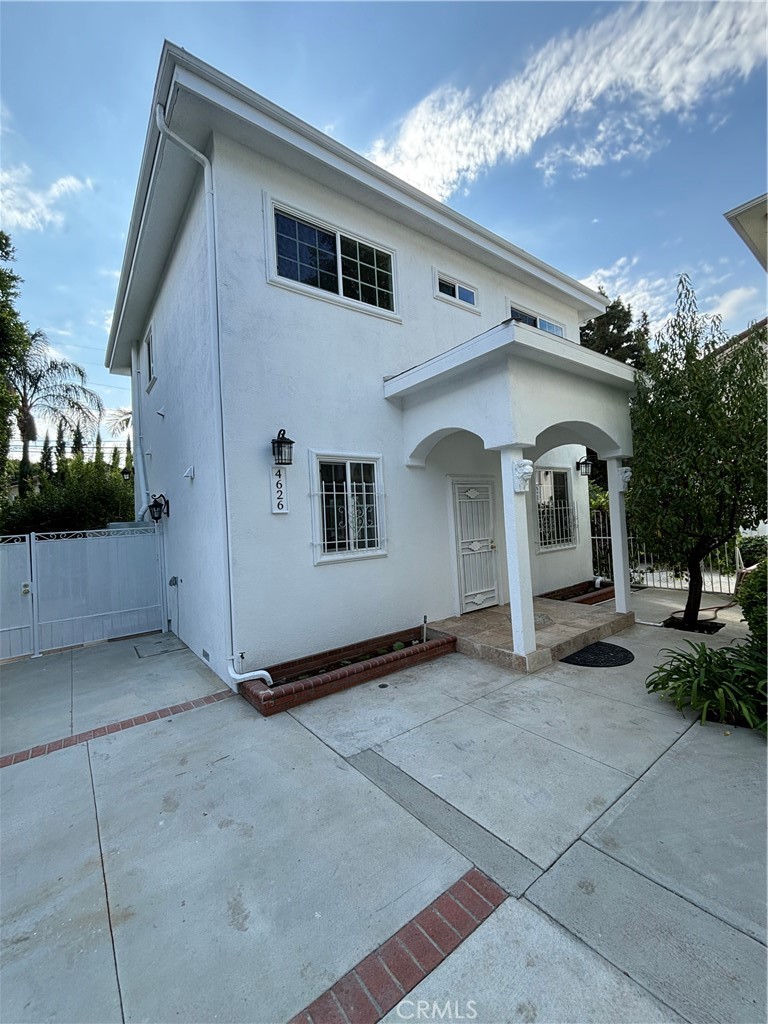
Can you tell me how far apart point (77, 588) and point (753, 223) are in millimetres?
10564

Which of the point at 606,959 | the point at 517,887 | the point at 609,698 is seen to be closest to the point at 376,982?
the point at 517,887

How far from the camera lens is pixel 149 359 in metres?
9.52

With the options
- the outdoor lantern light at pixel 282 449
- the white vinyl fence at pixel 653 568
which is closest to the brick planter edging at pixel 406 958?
the outdoor lantern light at pixel 282 449

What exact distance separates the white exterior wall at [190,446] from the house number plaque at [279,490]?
632 millimetres

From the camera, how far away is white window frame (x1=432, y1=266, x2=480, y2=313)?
7.42m

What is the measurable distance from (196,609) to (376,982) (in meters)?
5.43

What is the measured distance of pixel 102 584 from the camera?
7730 millimetres

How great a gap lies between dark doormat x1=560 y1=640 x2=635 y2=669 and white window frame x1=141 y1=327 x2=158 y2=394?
353 inches

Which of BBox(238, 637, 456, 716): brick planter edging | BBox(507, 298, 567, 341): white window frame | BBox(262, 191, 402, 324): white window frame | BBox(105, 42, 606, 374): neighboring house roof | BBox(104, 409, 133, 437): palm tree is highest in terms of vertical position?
BBox(104, 409, 133, 437): palm tree

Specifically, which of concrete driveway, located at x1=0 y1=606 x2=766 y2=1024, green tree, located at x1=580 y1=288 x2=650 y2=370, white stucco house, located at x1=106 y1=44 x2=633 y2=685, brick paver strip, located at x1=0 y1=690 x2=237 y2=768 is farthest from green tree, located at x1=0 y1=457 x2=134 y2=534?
green tree, located at x1=580 y1=288 x2=650 y2=370

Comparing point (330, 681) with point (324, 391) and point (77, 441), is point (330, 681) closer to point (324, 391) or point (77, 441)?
point (324, 391)

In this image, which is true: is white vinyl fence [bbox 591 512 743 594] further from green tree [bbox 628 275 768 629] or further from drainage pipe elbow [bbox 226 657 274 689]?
drainage pipe elbow [bbox 226 657 274 689]

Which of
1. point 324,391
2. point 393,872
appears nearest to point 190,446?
point 324,391

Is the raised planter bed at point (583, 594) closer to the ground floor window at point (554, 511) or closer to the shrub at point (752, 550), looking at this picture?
the ground floor window at point (554, 511)
